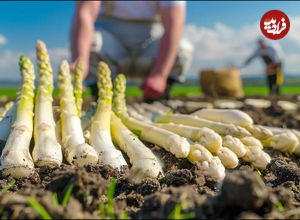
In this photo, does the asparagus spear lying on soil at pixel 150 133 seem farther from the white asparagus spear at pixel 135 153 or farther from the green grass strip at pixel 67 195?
the green grass strip at pixel 67 195

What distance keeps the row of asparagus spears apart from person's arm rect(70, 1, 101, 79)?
1973 mm

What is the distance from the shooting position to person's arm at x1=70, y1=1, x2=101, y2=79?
4812mm

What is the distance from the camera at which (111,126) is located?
2.69m

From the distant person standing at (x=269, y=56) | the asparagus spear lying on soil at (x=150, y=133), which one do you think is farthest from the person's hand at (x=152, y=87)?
the distant person standing at (x=269, y=56)

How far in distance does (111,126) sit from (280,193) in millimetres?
1518

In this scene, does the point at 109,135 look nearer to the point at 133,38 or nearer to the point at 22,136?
the point at 22,136

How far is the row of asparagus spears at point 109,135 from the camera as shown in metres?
2.10

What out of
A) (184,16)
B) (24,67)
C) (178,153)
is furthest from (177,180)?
(184,16)

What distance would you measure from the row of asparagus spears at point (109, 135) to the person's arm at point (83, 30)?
197cm

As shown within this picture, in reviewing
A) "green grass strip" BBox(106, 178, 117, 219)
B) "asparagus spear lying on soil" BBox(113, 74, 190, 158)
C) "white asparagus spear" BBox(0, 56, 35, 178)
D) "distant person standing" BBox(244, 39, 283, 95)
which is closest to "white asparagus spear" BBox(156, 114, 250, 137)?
"asparagus spear lying on soil" BBox(113, 74, 190, 158)

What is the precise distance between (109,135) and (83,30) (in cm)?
284

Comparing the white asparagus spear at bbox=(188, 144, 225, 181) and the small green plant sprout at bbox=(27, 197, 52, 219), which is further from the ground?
the small green plant sprout at bbox=(27, 197, 52, 219)

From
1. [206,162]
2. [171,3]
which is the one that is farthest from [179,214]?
[171,3]

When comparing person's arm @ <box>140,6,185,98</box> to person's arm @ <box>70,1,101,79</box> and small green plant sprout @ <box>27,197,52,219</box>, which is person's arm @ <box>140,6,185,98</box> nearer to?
person's arm @ <box>70,1,101,79</box>
